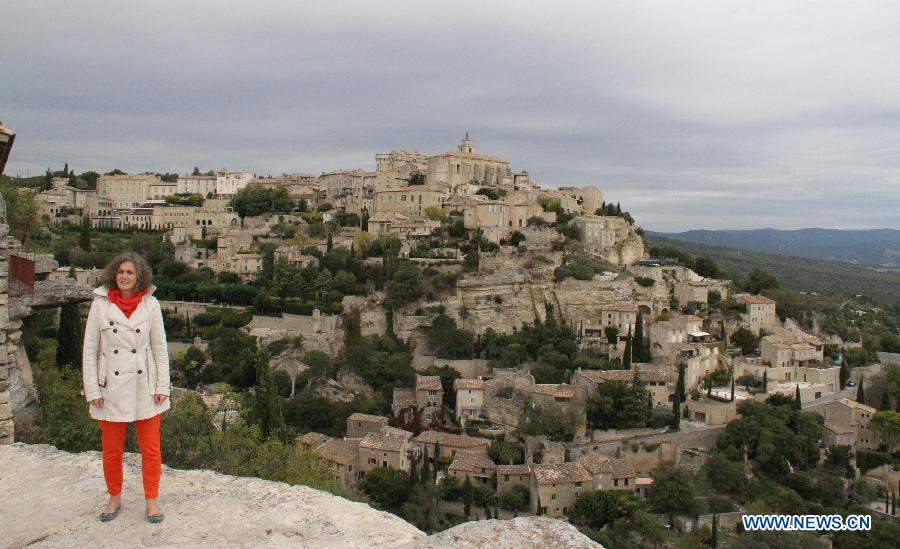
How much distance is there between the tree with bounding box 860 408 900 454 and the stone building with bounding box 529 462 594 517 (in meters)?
13.9

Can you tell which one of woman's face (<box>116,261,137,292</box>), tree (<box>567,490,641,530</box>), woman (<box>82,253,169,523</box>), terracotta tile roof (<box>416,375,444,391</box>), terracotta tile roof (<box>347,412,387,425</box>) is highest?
woman's face (<box>116,261,137,292</box>)

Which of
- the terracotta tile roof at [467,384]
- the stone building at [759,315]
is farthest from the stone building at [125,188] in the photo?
the stone building at [759,315]

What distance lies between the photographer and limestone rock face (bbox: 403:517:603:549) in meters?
3.83

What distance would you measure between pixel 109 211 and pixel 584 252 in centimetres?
4106

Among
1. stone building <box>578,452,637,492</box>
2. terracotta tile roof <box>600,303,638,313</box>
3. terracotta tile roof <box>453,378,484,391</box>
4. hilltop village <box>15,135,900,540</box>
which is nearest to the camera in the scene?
stone building <box>578,452,637,492</box>

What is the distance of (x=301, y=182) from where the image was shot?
61.3m

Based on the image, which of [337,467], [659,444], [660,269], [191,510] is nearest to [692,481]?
[659,444]

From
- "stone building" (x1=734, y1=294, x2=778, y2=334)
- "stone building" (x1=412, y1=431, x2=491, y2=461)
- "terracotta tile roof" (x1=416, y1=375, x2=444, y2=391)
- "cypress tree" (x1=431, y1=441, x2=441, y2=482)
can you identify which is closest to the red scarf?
"cypress tree" (x1=431, y1=441, x2=441, y2=482)

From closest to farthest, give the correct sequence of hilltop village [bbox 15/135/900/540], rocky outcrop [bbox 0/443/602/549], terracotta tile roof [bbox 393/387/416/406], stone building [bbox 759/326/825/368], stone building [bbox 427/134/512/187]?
1. rocky outcrop [bbox 0/443/602/549]
2. hilltop village [bbox 15/135/900/540]
3. terracotta tile roof [bbox 393/387/416/406]
4. stone building [bbox 759/326/825/368]
5. stone building [bbox 427/134/512/187]

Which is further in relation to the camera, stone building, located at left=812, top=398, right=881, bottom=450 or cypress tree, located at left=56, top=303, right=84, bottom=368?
stone building, located at left=812, top=398, right=881, bottom=450

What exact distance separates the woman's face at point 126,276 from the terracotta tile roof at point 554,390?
1004 inches

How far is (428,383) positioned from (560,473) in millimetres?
9011

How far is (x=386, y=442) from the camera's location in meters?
26.2

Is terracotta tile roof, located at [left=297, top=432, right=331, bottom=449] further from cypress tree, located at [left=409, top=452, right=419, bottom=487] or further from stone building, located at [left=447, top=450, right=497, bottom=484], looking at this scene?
stone building, located at [left=447, top=450, right=497, bottom=484]
